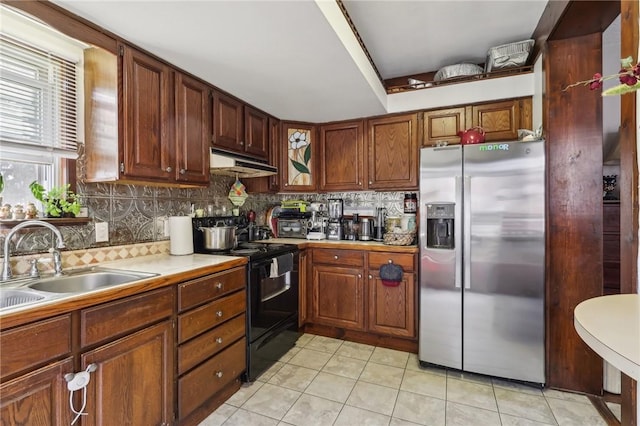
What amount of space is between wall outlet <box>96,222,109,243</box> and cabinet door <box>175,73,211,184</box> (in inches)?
19.7

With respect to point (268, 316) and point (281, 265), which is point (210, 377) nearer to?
point (268, 316)

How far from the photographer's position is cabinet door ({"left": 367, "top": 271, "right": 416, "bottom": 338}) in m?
2.60

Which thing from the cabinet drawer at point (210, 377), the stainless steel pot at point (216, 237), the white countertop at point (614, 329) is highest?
the stainless steel pot at point (216, 237)

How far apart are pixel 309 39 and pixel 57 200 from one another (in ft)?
5.25

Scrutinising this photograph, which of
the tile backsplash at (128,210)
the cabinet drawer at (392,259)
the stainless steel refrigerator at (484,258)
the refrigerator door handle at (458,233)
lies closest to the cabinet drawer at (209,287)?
the tile backsplash at (128,210)

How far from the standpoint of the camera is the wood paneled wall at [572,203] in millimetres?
1995

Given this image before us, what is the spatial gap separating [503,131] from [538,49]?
0.62 meters

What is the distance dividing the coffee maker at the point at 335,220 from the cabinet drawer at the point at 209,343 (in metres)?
1.35

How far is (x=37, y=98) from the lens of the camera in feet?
5.25

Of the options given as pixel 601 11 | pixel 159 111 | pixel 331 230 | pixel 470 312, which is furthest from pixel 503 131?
pixel 159 111

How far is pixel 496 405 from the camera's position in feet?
6.25

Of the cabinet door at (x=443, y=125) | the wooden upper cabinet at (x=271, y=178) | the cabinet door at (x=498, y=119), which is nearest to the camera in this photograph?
the cabinet door at (x=498, y=119)

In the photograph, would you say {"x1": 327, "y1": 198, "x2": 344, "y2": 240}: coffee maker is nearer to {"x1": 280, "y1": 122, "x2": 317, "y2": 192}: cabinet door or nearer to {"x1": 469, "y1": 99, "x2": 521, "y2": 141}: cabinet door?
{"x1": 280, "y1": 122, "x2": 317, "y2": 192}: cabinet door

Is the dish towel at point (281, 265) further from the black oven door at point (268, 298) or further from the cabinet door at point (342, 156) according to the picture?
the cabinet door at point (342, 156)
